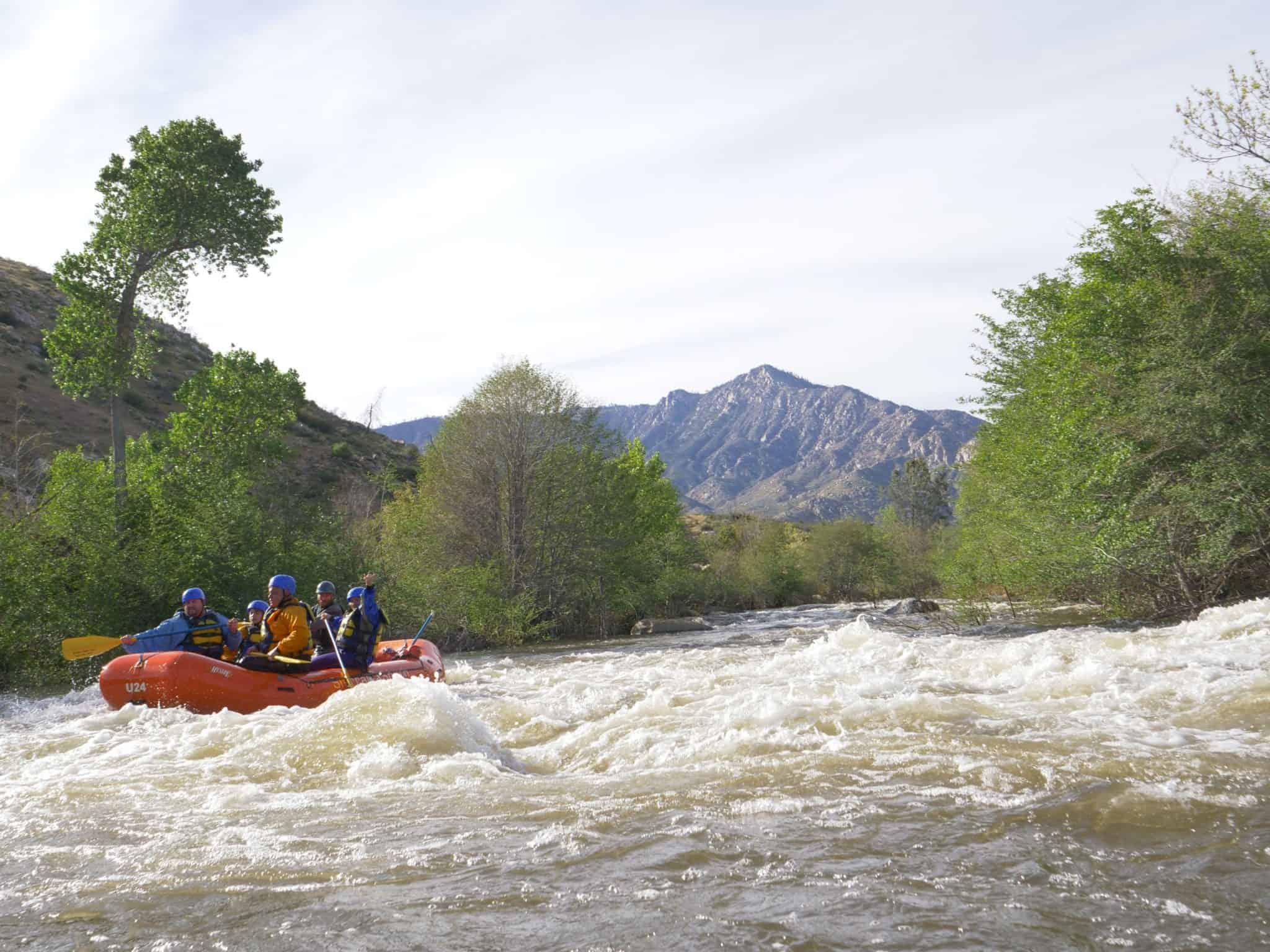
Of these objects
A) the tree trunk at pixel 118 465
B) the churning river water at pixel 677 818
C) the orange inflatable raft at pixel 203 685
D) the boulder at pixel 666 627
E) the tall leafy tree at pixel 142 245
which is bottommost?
the boulder at pixel 666 627

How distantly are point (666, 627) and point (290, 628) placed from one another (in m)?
16.8

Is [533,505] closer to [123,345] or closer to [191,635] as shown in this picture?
[123,345]

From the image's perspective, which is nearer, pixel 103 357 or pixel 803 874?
pixel 803 874

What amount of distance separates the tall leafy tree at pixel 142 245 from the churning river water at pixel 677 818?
36.5 ft

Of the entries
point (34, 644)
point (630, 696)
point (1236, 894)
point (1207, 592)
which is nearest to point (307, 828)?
point (1236, 894)

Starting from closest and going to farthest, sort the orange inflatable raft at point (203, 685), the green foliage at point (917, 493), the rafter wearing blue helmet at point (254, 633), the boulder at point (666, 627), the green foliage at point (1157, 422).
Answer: the orange inflatable raft at point (203, 685) < the rafter wearing blue helmet at point (254, 633) < the green foliage at point (1157, 422) < the boulder at point (666, 627) < the green foliage at point (917, 493)

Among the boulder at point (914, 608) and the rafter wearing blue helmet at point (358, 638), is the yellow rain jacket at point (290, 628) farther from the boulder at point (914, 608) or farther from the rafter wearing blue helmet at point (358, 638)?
the boulder at point (914, 608)

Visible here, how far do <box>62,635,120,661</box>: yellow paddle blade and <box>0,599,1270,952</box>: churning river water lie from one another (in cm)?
164

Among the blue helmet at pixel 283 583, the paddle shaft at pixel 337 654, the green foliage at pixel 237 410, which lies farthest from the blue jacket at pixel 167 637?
the green foliage at pixel 237 410

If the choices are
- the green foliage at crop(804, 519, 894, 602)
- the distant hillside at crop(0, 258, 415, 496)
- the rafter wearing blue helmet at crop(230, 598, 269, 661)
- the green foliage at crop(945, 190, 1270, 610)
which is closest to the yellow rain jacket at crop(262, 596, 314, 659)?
the rafter wearing blue helmet at crop(230, 598, 269, 661)

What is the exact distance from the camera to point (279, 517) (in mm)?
21891

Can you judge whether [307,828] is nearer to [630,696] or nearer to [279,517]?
[630,696]

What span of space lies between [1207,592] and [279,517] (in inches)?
803

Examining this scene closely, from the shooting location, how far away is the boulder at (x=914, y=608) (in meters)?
29.2
